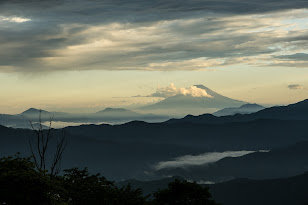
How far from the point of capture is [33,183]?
34.5 metres

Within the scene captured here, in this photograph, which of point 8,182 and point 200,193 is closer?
point 8,182

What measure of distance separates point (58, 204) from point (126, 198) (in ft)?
69.9

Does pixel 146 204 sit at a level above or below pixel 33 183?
below

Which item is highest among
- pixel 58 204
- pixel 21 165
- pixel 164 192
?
pixel 21 165

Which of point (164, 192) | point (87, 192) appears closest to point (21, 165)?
point (87, 192)

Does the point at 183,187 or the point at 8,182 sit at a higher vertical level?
the point at 8,182

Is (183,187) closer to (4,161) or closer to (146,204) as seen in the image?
(146,204)

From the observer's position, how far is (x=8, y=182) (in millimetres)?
34438

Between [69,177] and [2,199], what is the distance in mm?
33767

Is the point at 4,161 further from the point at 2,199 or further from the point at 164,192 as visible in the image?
the point at 164,192

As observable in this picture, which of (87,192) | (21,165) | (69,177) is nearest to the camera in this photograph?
(21,165)

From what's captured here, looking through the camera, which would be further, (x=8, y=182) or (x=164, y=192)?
(x=164, y=192)

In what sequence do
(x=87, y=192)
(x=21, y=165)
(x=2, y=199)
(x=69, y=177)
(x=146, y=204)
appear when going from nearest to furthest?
(x=2, y=199) → (x=21, y=165) → (x=87, y=192) → (x=146, y=204) → (x=69, y=177)

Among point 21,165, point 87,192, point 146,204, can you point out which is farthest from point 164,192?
point 21,165
